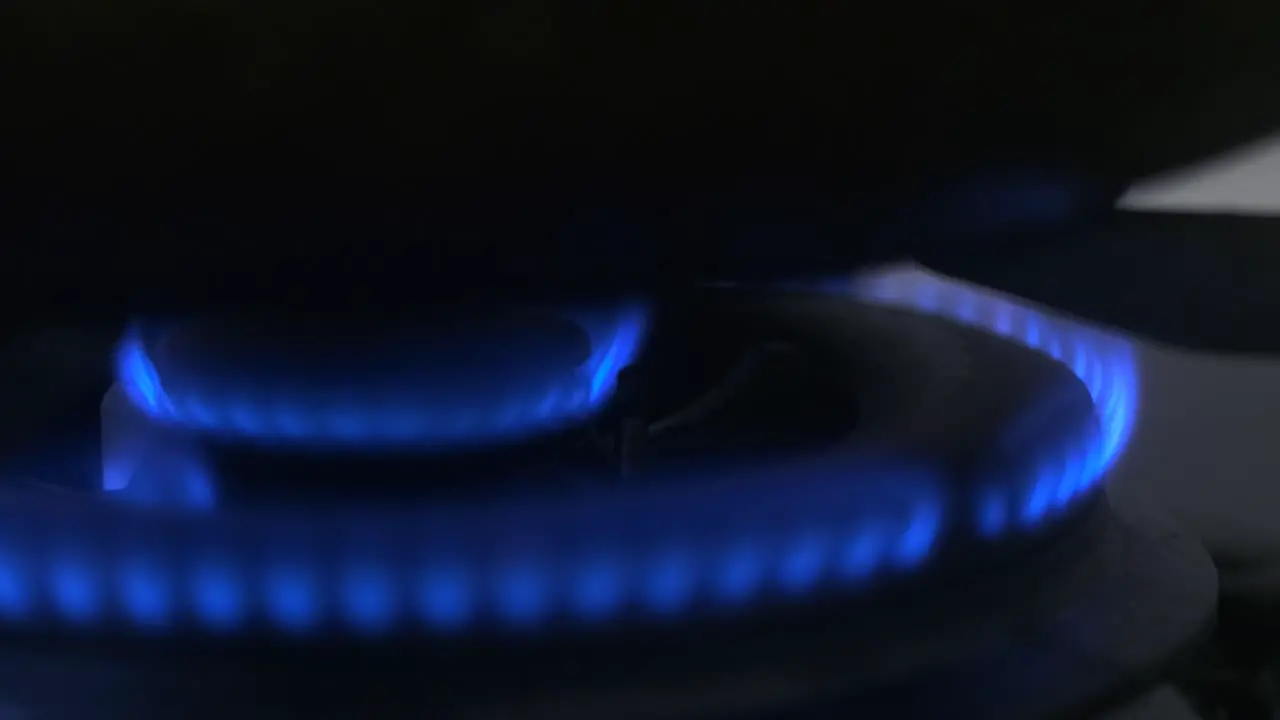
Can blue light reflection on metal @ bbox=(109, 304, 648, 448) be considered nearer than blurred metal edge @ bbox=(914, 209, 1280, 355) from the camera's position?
No

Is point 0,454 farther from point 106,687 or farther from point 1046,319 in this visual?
point 1046,319

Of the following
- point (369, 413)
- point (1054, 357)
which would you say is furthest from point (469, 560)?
point (1054, 357)

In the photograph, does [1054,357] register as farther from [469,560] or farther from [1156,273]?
[469,560]

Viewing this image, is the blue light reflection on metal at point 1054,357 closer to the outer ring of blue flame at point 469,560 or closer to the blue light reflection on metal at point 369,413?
the outer ring of blue flame at point 469,560

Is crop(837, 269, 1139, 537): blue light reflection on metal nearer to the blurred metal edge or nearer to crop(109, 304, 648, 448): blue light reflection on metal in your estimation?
the blurred metal edge

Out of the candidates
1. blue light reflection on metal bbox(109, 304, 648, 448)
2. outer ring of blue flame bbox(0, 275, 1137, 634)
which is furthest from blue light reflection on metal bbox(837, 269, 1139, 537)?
blue light reflection on metal bbox(109, 304, 648, 448)

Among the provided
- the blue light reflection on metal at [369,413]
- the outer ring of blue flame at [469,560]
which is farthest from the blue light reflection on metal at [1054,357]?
the blue light reflection on metal at [369,413]

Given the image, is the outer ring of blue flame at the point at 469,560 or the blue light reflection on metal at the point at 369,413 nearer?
the outer ring of blue flame at the point at 469,560
